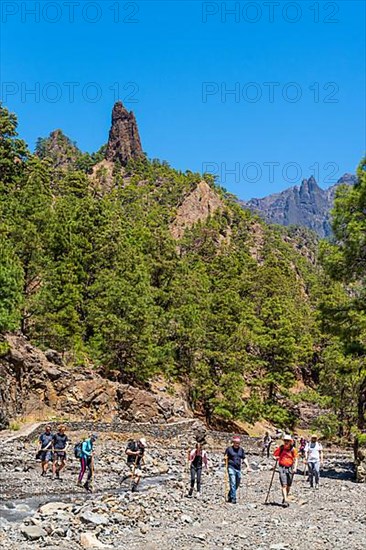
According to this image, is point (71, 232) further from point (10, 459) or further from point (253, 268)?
point (253, 268)

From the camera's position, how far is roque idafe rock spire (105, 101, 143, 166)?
151 m

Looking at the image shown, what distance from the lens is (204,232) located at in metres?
109

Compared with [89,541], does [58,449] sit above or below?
above

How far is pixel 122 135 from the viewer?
150500mm

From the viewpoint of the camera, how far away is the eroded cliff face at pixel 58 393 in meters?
32.2

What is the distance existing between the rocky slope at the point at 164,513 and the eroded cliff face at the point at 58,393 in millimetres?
7884

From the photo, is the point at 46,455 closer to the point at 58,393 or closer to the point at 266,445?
the point at 58,393

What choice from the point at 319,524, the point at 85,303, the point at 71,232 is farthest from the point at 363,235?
the point at 71,232

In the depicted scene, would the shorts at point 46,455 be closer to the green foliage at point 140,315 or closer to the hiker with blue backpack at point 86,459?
the hiker with blue backpack at point 86,459

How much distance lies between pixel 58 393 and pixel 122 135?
12445 centimetres

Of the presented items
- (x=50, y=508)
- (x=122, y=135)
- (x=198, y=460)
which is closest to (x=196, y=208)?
(x=122, y=135)

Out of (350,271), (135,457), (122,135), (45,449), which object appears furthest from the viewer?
(122,135)

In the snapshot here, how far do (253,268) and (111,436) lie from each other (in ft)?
199

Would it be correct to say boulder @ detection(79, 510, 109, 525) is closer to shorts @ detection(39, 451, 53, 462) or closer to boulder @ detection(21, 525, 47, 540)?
boulder @ detection(21, 525, 47, 540)
